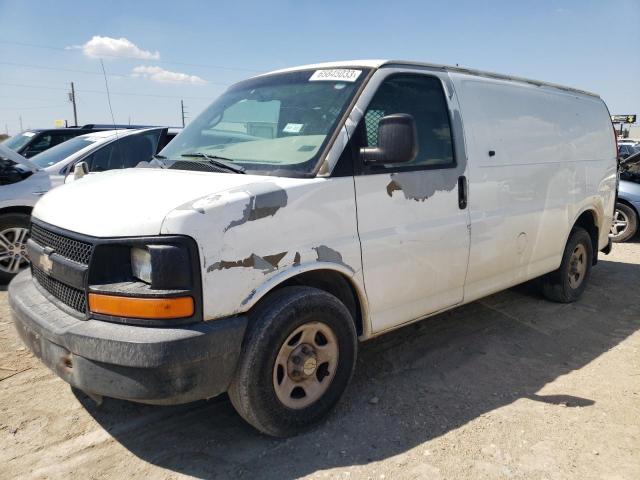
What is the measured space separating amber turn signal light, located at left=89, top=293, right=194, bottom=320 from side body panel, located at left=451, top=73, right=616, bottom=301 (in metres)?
2.27

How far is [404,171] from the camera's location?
3350 millimetres

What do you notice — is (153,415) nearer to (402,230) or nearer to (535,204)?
(402,230)

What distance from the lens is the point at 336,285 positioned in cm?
317

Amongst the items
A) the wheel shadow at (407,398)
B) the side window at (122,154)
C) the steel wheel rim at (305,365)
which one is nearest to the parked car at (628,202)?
the wheel shadow at (407,398)

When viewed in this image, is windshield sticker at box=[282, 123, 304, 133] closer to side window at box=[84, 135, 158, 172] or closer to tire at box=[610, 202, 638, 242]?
side window at box=[84, 135, 158, 172]

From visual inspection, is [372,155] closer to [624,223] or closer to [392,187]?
[392,187]

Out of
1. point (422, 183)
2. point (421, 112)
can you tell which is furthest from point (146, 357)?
point (421, 112)

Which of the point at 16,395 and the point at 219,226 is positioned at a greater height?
the point at 219,226

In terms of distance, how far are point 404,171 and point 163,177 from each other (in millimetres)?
1484

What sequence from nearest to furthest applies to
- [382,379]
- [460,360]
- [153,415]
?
A: 1. [153,415]
2. [382,379]
3. [460,360]

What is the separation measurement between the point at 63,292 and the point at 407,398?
2.19 m

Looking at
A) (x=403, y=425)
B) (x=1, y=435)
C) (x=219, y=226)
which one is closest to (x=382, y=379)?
(x=403, y=425)

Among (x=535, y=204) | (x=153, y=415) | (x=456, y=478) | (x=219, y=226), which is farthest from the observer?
(x=535, y=204)

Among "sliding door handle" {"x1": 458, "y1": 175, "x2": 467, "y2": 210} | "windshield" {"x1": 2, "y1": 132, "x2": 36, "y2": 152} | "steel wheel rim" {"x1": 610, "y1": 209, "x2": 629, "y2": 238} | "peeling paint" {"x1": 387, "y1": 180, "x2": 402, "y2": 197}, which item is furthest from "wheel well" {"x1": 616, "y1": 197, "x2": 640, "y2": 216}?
"windshield" {"x1": 2, "y1": 132, "x2": 36, "y2": 152}
